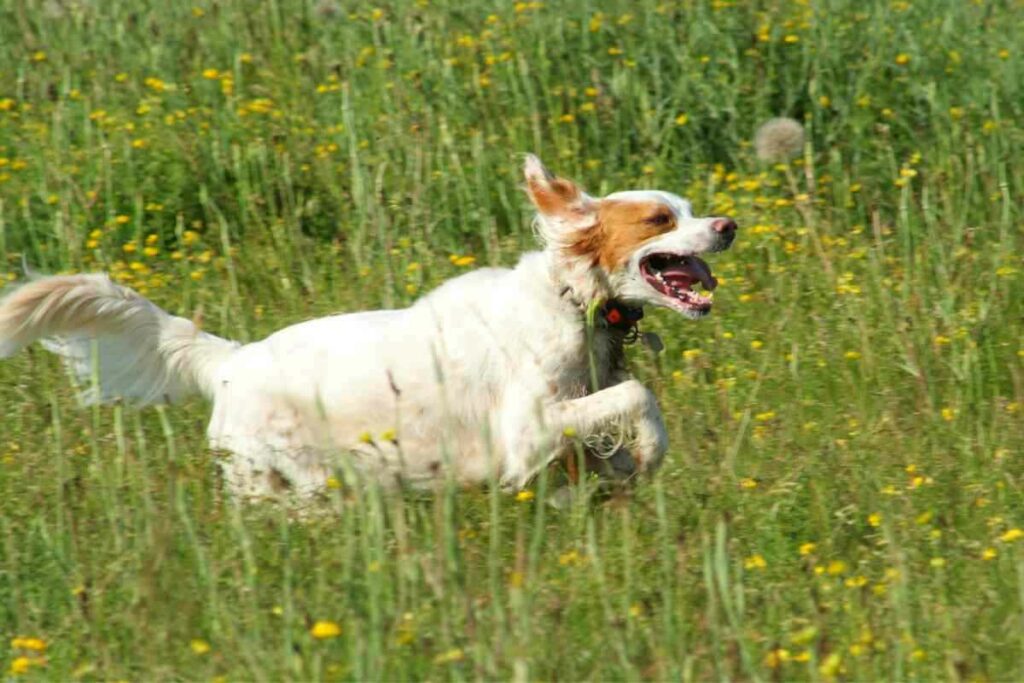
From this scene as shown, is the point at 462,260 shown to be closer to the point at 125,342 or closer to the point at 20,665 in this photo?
the point at 125,342

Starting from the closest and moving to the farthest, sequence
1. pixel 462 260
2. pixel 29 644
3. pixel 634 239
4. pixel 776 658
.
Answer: pixel 776 658 → pixel 29 644 → pixel 634 239 → pixel 462 260

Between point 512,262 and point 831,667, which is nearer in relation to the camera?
point 831,667

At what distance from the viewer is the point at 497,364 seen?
4.91 meters

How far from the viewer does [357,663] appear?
323cm

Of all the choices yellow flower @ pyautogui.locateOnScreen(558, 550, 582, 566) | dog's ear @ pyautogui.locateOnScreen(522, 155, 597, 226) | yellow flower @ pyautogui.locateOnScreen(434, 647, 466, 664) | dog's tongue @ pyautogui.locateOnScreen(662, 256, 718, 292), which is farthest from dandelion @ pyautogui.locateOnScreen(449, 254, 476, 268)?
yellow flower @ pyautogui.locateOnScreen(434, 647, 466, 664)

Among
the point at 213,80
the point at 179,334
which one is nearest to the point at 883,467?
the point at 179,334

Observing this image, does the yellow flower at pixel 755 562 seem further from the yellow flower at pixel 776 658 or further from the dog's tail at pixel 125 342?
the dog's tail at pixel 125 342

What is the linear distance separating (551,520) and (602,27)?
328 cm

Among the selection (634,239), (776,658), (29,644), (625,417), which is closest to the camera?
(776,658)

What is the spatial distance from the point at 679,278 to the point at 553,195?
1.35 ft

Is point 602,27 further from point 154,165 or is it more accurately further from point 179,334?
point 179,334

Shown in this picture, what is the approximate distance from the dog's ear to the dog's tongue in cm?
27

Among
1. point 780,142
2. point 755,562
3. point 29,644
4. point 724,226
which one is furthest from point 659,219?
point 780,142

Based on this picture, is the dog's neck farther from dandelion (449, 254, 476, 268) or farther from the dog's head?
dandelion (449, 254, 476, 268)
